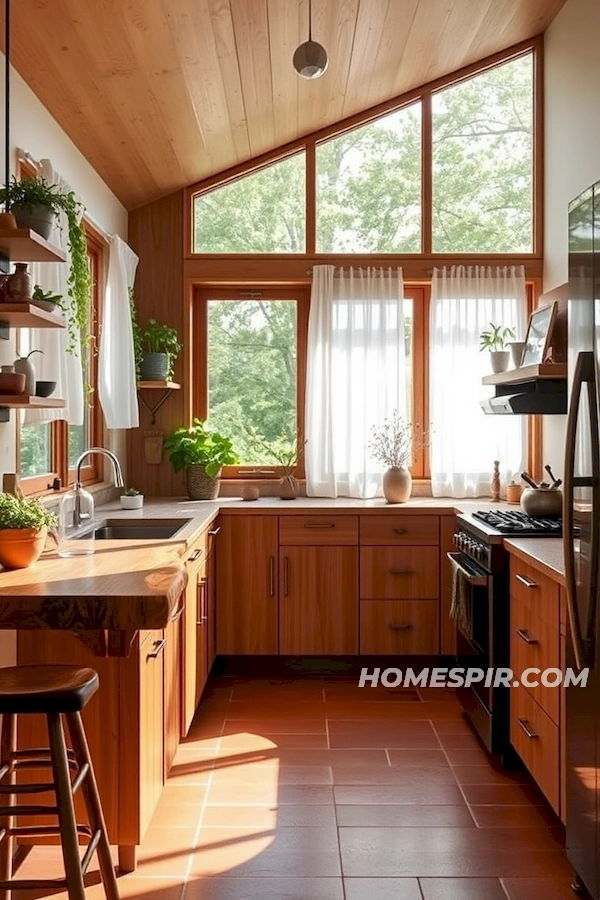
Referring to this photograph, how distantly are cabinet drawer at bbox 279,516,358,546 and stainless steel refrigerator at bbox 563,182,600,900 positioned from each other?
2.26 metres

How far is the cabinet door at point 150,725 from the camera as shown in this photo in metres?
2.64

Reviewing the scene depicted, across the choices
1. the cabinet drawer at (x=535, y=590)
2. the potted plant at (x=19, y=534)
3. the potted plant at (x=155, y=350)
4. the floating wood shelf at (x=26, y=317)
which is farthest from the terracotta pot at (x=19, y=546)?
the potted plant at (x=155, y=350)

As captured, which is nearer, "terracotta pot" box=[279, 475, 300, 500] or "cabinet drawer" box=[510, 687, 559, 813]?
"cabinet drawer" box=[510, 687, 559, 813]

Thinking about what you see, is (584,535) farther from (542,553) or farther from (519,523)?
(519,523)

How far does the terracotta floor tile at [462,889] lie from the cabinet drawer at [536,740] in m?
0.36

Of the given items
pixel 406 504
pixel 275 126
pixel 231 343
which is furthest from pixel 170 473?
pixel 275 126

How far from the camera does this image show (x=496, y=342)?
5.05 meters

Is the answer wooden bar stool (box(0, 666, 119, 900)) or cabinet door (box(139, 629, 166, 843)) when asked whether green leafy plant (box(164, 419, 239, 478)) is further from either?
wooden bar stool (box(0, 666, 119, 900))

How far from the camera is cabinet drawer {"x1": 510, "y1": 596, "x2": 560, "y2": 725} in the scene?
9.38 feet

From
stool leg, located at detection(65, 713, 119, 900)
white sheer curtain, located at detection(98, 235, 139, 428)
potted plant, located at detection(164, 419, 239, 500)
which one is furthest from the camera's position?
potted plant, located at detection(164, 419, 239, 500)

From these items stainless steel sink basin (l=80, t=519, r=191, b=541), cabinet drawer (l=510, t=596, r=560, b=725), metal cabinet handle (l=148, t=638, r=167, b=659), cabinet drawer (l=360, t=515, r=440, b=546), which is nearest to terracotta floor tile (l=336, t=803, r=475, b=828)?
cabinet drawer (l=510, t=596, r=560, b=725)

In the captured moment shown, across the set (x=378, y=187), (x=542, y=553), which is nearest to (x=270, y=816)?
(x=542, y=553)

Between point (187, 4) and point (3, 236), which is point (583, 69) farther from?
point (3, 236)

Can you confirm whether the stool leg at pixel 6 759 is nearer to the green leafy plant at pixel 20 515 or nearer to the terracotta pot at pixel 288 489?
the green leafy plant at pixel 20 515
